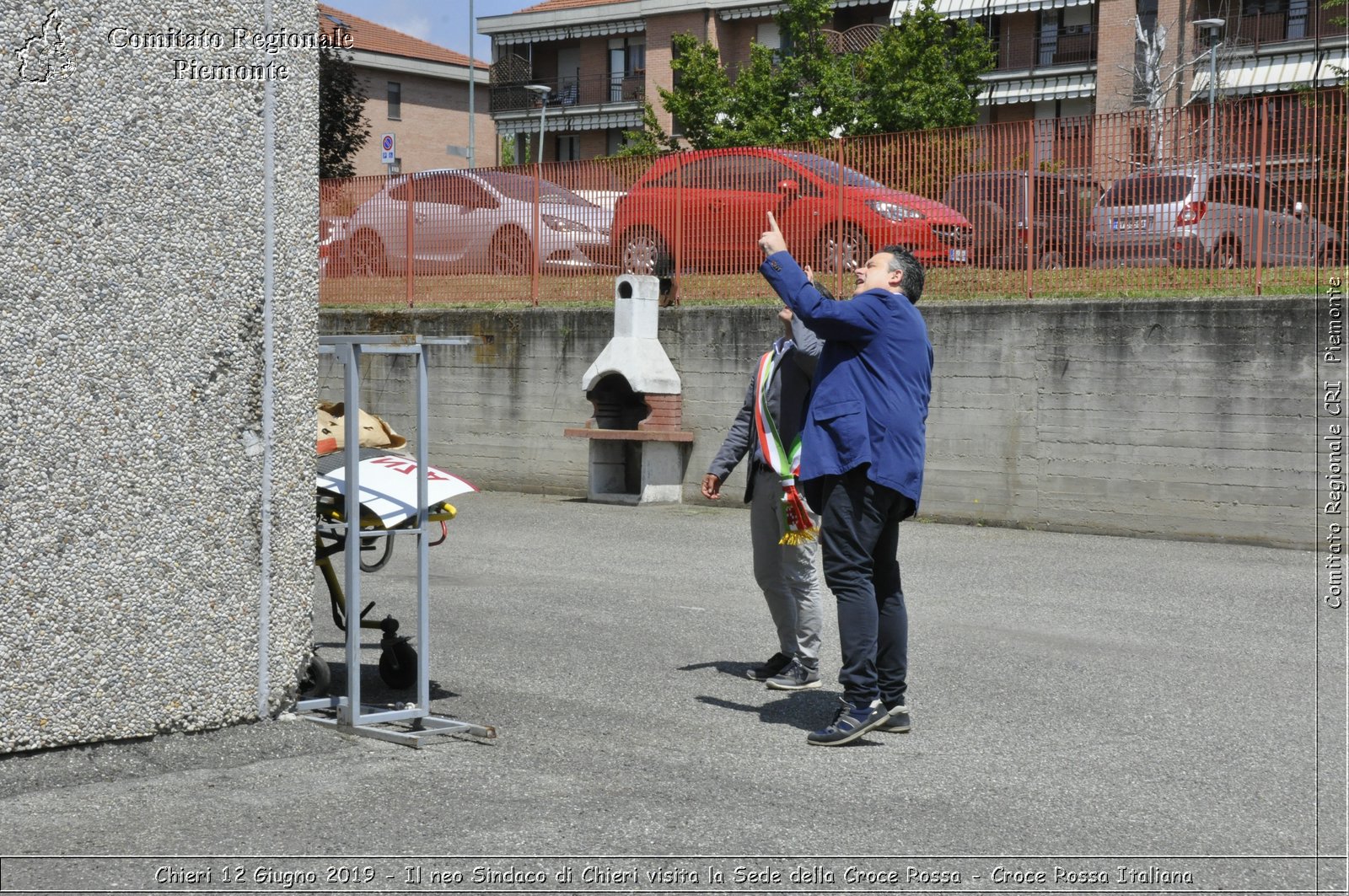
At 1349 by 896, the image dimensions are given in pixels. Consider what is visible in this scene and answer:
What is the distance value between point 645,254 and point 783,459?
29.2 ft

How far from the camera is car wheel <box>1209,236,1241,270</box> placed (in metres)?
11.8

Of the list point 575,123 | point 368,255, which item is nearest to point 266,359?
point 368,255

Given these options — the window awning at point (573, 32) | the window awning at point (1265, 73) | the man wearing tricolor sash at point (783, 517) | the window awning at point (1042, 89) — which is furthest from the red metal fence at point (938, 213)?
the window awning at point (573, 32)

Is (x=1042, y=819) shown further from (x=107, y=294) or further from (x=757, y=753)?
(x=107, y=294)

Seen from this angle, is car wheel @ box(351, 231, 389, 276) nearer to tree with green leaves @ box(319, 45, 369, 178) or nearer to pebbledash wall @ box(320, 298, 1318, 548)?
pebbledash wall @ box(320, 298, 1318, 548)

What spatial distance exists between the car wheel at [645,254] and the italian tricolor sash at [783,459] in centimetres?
828

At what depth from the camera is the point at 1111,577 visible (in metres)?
10.4

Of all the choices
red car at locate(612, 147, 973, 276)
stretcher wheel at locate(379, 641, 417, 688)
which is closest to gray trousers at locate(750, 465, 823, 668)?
stretcher wheel at locate(379, 641, 417, 688)

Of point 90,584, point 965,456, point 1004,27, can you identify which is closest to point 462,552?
point 965,456

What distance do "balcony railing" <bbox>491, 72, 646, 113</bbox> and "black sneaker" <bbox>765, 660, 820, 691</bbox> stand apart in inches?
1981

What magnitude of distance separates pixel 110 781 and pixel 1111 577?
23.9 feet

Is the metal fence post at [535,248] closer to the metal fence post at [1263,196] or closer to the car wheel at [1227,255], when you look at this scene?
the car wheel at [1227,255]

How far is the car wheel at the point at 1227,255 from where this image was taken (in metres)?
11.8

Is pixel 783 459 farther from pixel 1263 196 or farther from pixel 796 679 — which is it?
pixel 1263 196
